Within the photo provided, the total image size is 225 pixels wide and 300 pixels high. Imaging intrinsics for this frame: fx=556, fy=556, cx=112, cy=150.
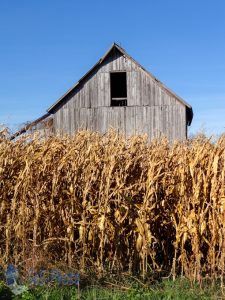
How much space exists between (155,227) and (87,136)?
6.14 ft

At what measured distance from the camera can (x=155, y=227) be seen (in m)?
7.80

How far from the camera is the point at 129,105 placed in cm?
2509

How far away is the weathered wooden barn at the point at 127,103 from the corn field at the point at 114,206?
16872 mm

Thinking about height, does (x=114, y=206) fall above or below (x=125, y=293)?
above

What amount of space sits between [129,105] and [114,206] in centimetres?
1768

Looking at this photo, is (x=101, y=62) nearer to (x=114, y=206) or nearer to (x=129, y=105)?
(x=129, y=105)

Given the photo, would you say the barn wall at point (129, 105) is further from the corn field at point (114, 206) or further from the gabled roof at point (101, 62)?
the corn field at point (114, 206)

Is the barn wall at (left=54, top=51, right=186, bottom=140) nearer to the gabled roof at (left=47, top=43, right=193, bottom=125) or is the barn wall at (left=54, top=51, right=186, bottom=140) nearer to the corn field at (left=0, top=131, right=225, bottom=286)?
the gabled roof at (left=47, top=43, right=193, bottom=125)

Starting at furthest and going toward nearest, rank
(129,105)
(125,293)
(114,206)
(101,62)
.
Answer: (129,105), (101,62), (114,206), (125,293)

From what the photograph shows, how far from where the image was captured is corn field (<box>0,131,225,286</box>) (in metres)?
7.07


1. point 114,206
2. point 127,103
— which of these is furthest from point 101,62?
point 114,206

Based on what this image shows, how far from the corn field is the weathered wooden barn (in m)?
16.9

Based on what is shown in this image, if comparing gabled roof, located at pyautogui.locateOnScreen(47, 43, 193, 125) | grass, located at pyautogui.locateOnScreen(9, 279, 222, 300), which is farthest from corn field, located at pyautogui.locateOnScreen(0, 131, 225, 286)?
gabled roof, located at pyautogui.locateOnScreen(47, 43, 193, 125)

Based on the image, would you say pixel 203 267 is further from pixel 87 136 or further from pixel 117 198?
pixel 87 136
